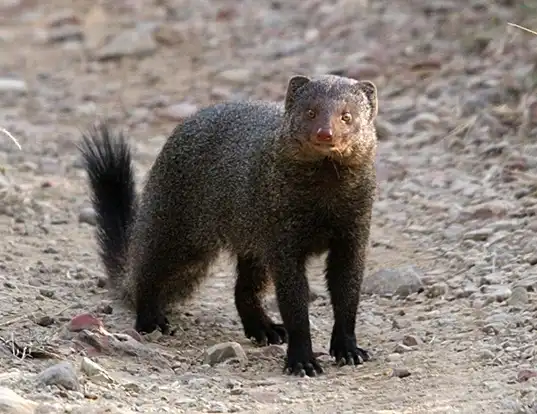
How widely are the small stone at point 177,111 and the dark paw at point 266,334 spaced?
9.45ft

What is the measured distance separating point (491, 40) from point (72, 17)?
3719 mm

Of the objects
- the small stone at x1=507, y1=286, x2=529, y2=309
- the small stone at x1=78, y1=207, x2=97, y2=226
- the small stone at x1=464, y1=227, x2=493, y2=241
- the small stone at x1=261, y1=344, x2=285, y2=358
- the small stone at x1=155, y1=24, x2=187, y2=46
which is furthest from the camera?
the small stone at x1=155, y1=24, x2=187, y2=46

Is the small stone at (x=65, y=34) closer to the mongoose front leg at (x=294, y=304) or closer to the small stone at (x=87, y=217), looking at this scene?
the small stone at (x=87, y=217)

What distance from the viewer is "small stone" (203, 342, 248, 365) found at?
4.14 m

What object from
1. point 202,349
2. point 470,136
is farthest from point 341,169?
point 470,136

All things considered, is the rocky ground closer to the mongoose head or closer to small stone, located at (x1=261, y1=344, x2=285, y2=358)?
small stone, located at (x1=261, y1=344, x2=285, y2=358)

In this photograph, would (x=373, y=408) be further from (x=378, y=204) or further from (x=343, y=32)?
(x=343, y=32)

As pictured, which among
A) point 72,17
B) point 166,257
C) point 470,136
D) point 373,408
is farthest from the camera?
point 72,17

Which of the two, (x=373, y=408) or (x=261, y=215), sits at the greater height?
(x=261, y=215)

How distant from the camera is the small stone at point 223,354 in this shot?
4.14m

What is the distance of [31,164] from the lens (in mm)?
6559

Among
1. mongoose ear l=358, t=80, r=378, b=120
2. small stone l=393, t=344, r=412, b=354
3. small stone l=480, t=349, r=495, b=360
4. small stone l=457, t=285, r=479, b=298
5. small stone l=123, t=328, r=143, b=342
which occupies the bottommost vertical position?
small stone l=123, t=328, r=143, b=342

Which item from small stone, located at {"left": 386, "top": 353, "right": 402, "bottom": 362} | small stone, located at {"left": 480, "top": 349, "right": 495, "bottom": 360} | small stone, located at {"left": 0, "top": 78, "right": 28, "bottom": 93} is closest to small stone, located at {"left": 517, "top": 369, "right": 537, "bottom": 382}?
small stone, located at {"left": 480, "top": 349, "right": 495, "bottom": 360}

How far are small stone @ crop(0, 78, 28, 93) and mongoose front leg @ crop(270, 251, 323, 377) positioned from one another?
4477 millimetres
